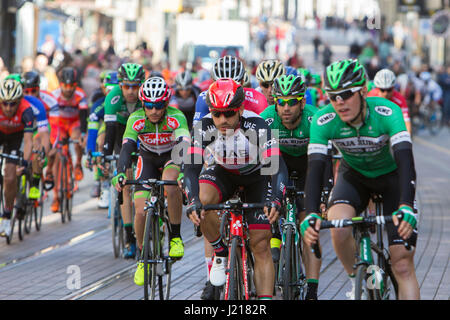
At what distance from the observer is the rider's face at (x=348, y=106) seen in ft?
21.1

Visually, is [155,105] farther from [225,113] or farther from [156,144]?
[225,113]

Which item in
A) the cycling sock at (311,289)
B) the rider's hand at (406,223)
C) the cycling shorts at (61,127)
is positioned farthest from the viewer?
the cycling shorts at (61,127)

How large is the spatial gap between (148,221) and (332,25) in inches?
3967

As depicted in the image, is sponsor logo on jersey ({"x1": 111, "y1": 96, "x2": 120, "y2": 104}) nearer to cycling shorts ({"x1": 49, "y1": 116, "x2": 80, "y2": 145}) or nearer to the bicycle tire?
cycling shorts ({"x1": 49, "y1": 116, "x2": 80, "y2": 145})

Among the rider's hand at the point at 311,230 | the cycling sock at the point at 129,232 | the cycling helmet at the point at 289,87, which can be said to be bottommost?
the cycling sock at the point at 129,232

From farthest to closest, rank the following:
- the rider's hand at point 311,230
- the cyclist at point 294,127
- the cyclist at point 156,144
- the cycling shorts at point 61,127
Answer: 1. the cycling shorts at point 61,127
2. the cyclist at point 156,144
3. the cyclist at point 294,127
4. the rider's hand at point 311,230

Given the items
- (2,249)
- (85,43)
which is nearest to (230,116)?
(2,249)

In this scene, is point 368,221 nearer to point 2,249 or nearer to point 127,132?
point 127,132

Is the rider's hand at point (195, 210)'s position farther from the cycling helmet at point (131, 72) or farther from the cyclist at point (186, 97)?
the cyclist at point (186, 97)

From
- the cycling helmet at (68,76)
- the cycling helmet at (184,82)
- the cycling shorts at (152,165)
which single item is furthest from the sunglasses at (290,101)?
the cycling helmet at (68,76)

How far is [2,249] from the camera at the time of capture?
11914 millimetres

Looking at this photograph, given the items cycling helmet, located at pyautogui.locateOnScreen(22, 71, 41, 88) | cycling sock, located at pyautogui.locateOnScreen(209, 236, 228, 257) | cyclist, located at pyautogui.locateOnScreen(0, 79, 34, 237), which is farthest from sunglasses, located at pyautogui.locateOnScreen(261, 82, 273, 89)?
cycling helmet, located at pyautogui.locateOnScreen(22, 71, 41, 88)

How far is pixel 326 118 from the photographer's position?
6.61m

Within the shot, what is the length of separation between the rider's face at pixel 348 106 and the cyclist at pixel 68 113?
842 centimetres
